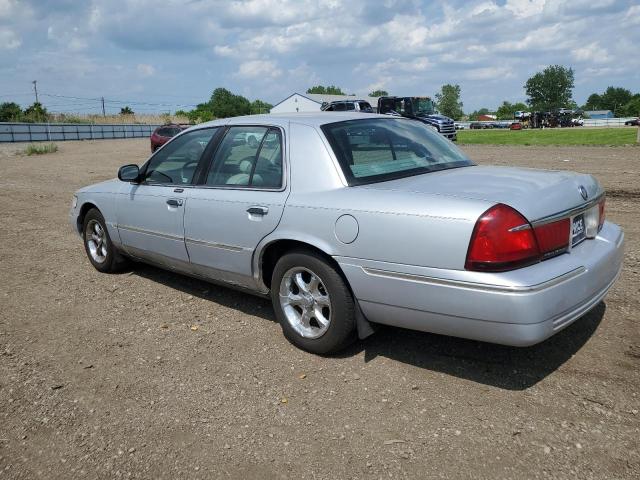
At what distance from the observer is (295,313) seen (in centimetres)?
405

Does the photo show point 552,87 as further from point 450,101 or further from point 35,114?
point 35,114

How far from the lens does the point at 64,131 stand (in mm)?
53250

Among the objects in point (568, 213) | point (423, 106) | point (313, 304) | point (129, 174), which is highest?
point (423, 106)

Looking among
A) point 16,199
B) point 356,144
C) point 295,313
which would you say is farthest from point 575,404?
point 16,199

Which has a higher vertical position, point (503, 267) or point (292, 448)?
point (503, 267)

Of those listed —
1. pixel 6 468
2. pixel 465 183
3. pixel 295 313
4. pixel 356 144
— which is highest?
pixel 356 144

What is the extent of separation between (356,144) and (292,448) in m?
2.10

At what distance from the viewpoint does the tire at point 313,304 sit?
3.63 meters

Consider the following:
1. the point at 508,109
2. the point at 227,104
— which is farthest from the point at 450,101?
the point at 227,104

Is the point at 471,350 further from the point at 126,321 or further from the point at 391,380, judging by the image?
the point at 126,321

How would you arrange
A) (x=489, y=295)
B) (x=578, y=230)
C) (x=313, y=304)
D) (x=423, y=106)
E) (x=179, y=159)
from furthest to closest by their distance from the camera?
1. (x=423, y=106)
2. (x=179, y=159)
3. (x=313, y=304)
4. (x=578, y=230)
5. (x=489, y=295)

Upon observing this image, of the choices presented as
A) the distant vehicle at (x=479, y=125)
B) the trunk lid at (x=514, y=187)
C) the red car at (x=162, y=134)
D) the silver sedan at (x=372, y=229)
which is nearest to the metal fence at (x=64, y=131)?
the red car at (x=162, y=134)

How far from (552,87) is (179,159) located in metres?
150

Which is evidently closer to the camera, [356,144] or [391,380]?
[391,380]
